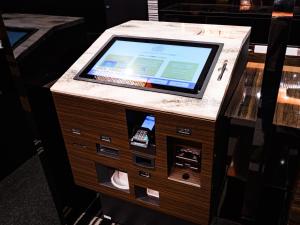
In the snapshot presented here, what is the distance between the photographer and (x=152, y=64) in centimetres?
126

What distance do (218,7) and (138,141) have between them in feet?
3.05

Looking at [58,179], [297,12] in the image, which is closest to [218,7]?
[297,12]

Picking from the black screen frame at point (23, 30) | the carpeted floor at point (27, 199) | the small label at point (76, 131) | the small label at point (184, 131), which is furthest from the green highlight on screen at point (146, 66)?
the carpeted floor at point (27, 199)

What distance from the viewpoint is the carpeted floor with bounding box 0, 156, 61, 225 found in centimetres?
193

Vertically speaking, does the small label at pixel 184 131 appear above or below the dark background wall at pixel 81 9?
below

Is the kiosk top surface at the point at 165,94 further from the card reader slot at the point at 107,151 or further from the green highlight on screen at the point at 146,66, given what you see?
the card reader slot at the point at 107,151

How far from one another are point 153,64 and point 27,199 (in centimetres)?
150

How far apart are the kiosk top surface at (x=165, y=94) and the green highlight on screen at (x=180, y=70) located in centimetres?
9

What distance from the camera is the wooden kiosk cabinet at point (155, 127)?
1081mm

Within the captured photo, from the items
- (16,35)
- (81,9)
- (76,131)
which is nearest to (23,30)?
(16,35)

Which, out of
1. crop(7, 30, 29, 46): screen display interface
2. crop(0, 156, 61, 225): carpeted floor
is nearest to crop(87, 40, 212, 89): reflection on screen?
crop(7, 30, 29, 46): screen display interface

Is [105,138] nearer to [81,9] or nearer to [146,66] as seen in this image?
[146,66]

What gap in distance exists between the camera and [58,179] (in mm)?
1595

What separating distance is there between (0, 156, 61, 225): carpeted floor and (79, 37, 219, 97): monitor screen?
1153 mm
